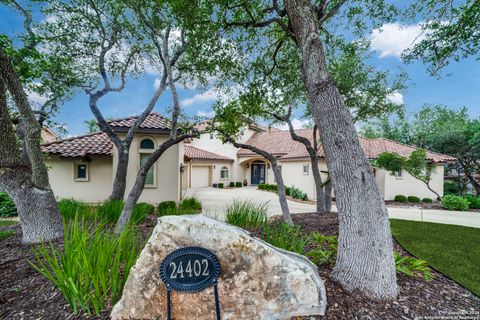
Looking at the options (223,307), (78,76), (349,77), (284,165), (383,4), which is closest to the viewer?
(223,307)

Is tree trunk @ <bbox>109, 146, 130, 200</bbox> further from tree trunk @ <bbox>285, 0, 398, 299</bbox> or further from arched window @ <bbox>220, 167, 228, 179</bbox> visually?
arched window @ <bbox>220, 167, 228, 179</bbox>

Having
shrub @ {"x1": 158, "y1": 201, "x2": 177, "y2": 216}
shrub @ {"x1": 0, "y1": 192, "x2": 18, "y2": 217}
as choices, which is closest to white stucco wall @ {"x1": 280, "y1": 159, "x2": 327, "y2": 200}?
shrub @ {"x1": 158, "y1": 201, "x2": 177, "y2": 216}

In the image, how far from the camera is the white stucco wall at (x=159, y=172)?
1011 centimetres

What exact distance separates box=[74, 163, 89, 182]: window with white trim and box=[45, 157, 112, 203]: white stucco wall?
0.41ft

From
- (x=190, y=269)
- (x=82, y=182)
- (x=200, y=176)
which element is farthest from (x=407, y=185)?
(x=82, y=182)

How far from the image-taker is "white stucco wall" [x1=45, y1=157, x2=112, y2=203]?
10781 mm

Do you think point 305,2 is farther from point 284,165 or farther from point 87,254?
point 284,165

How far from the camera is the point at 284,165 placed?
18562 mm

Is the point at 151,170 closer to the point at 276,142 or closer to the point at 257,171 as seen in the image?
the point at 276,142

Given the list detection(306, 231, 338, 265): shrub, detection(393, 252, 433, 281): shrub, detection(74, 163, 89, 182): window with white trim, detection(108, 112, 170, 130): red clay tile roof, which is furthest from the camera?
detection(74, 163, 89, 182): window with white trim

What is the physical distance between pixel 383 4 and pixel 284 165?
46.3 ft

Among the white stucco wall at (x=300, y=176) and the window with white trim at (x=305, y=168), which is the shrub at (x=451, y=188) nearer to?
the white stucco wall at (x=300, y=176)

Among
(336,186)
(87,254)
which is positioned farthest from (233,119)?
(87,254)

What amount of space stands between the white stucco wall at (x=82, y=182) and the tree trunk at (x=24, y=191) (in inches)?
A: 290
